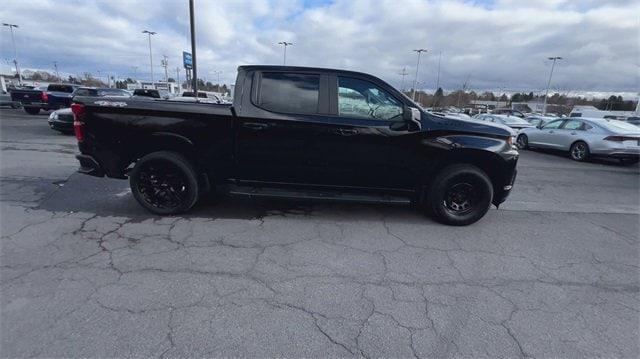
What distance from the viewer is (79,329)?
7.73 ft

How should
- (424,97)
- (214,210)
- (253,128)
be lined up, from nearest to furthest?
(253,128) < (214,210) < (424,97)

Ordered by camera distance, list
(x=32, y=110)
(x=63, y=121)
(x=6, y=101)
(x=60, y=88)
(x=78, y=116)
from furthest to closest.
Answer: (x=6, y=101) → (x=60, y=88) → (x=32, y=110) → (x=63, y=121) → (x=78, y=116)

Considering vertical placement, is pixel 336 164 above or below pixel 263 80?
below

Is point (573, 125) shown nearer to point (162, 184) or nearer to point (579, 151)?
point (579, 151)

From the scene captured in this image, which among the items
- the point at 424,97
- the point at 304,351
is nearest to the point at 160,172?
the point at 304,351

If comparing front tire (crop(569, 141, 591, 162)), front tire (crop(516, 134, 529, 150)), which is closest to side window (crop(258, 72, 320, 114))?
front tire (crop(569, 141, 591, 162))

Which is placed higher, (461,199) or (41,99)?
(41,99)

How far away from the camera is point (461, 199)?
4.64 metres

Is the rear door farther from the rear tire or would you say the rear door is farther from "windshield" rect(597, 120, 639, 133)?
the rear tire

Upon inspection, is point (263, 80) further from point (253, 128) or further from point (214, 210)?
point (214, 210)

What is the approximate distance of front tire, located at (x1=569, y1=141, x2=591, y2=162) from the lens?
1120 centimetres

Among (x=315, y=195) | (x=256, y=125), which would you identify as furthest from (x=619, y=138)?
(x=256, y=125)

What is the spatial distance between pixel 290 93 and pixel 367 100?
100cm

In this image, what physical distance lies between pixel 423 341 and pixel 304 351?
86 centimetres
